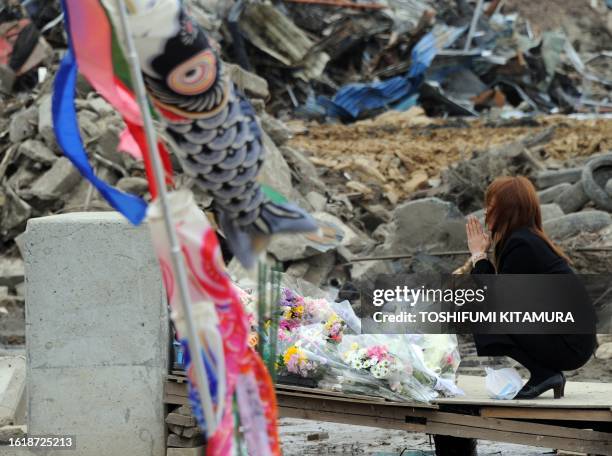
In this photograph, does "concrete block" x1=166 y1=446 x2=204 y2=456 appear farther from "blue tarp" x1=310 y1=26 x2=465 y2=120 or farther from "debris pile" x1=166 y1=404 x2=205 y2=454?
"blue tarp" x1=310 y1=26 x2=465 y2=120

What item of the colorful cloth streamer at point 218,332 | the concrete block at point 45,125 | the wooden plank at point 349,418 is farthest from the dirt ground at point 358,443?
the concrete block at point 45,125

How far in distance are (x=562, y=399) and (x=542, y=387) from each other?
0.11 metres

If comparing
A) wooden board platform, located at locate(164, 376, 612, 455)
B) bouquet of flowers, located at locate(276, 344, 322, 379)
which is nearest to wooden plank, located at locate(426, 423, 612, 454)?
wooden board platform, located at locate(164, 376, 612, 455)

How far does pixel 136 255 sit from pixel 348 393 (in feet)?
4.70

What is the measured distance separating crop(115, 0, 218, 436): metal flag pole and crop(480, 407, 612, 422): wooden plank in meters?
2.58

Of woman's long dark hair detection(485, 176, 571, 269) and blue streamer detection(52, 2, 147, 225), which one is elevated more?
woman's long dark hair detection(485, 176, 571, 269)

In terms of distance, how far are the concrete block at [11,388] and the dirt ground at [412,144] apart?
9.60 meters

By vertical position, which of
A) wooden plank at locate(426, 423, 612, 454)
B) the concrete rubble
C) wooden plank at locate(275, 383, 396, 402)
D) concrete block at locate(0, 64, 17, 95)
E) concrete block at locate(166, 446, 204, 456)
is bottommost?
concrete block at locate(166, 446, 204, 456)

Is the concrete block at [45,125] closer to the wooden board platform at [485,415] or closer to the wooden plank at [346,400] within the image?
the wooden plank at [346,400]

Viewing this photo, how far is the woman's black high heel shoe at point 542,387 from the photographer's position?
570 centimetres

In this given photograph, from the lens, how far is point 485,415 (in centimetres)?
559

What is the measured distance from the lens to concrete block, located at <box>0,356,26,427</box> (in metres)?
7.03

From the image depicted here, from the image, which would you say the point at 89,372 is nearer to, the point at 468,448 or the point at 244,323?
the point at 468,448

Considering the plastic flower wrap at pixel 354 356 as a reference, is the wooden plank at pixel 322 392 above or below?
below
